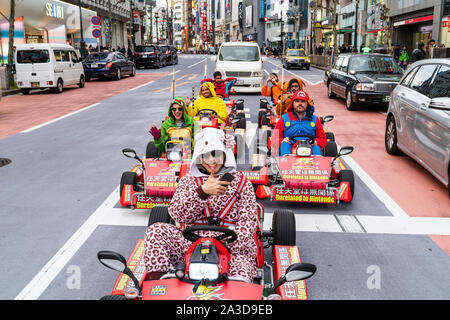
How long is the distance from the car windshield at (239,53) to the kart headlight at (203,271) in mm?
18142

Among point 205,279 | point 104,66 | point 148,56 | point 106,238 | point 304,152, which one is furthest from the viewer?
point 148,56

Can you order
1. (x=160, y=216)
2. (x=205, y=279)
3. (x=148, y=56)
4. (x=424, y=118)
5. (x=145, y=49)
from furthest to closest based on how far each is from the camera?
(x=145, y=49) < (x=148, y=56) < (x=424, y=118) < (x=160, y=216) < (x=205, y=279)

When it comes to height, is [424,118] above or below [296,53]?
below

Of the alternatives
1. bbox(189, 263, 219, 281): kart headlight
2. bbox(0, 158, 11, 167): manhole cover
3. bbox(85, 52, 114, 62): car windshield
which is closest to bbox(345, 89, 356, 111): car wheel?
bbox(0, 158, 11, 167): manhole cover

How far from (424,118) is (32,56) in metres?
17.7

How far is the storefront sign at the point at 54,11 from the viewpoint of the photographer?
33500mm

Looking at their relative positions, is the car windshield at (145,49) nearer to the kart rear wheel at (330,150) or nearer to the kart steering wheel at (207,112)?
the kart steering wheel at (207,112)

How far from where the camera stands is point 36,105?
17.4 metres

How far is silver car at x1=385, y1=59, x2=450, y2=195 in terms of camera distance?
20.8 feet

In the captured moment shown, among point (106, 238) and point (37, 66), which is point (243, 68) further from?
point (106, 238)

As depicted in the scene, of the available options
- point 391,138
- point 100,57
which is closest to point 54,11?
point 100,57

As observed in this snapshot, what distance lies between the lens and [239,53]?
2086cm

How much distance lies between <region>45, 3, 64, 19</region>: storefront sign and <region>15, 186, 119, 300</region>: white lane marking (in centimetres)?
3087
